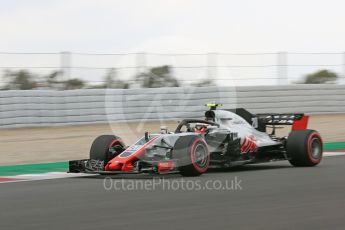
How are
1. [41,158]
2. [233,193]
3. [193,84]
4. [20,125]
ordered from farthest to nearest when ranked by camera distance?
[193,84]
[20,125]
[41,158]
[233,193]

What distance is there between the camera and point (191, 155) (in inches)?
399

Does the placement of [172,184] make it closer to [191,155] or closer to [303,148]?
[191,155]

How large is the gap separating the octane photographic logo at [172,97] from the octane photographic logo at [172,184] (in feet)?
30.2

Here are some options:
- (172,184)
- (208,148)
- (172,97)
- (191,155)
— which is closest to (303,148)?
(208,148)

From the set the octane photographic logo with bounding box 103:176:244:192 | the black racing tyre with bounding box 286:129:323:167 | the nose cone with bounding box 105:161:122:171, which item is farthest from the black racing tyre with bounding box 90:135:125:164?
the black racing tyre with bounding box 286:129:323:167

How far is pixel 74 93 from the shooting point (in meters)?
21.2

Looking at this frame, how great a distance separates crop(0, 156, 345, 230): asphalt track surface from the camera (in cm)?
670

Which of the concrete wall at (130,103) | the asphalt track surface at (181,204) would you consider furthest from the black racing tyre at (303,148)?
the concrete wall at (130,103)

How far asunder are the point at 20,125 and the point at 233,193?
493 inches

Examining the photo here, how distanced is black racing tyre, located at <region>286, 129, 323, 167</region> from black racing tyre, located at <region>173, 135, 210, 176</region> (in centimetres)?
178

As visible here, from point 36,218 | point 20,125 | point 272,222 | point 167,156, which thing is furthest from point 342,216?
point 20,125

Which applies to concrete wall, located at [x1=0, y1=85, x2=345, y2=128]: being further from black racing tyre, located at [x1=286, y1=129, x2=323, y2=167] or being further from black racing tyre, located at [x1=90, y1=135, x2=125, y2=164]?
black racing tyre, located at [x1=90, y1=135, x2=125, y2=164]

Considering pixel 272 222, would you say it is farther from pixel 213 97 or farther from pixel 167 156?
pixel 213 97

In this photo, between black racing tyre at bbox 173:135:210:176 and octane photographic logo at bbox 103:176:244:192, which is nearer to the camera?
octane photographic logo at bbox 103:176:244:192
